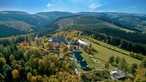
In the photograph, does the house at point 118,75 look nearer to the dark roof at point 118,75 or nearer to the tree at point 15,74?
the dark roof at point 118,75

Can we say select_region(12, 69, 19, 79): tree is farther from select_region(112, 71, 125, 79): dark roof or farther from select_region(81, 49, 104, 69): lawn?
select_region(112, 71, 125, 79): dark roof

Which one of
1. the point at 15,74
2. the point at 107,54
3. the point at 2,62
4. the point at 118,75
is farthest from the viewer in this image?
the point at 107,54

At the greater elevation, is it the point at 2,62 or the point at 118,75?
the point at 2,62

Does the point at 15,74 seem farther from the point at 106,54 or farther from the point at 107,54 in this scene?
the point at 107,54

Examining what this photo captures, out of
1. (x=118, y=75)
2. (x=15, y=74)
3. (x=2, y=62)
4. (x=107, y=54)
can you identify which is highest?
(x=2, y=62)

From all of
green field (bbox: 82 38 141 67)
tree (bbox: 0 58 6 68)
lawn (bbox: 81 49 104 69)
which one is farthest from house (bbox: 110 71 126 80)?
tree (bbox: 0 58 6 68)

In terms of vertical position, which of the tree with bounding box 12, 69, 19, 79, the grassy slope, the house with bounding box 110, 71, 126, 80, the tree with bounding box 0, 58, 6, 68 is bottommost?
the grassy slope

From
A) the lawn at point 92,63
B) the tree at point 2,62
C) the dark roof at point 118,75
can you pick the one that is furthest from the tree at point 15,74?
the dark roof at point 118,75

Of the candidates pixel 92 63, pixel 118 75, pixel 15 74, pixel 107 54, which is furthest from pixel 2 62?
pixel 107 54

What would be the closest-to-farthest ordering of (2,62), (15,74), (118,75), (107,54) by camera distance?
(15,74), (2,62), (118,75), (107,54)

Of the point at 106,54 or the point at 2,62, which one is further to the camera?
the point at 106,54

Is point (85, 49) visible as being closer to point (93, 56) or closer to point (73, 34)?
point (93, 56)

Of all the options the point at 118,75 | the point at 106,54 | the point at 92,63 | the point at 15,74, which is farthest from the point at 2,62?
the point at 106,54
